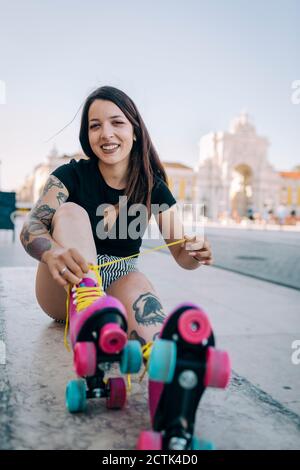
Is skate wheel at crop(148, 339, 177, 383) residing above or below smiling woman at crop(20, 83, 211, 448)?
below

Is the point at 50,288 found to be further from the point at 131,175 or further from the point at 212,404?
the point at 212,404

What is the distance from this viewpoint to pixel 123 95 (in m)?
1.72

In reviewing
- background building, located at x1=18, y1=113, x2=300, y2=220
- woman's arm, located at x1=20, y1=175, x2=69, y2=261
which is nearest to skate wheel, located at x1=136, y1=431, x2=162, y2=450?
woman's arm, located at x1=20, y1=175, x2=69, y2=261

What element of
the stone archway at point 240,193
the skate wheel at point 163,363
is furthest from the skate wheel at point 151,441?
the stone archway at point 240,193

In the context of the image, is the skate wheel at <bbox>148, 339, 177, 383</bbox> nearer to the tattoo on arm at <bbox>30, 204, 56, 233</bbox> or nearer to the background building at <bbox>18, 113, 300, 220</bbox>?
the tattoo on arm at <bbox>30, 204, 56, 233</bbox>

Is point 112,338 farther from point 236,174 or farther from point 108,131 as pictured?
point 236,174

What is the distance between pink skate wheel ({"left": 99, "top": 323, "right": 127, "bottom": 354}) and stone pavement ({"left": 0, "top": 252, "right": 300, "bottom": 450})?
216mm

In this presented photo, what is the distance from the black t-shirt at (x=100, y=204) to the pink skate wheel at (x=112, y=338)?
0.84m

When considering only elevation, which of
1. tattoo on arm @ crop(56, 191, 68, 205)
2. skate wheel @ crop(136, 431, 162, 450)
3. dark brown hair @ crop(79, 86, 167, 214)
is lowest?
skate wheel @ crop(136, 431, 162, 450)

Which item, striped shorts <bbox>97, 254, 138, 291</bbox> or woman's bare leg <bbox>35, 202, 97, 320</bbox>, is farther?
striped shorts <bbox>97, 254, 138, 291</bbox>

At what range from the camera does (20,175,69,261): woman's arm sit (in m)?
1.44

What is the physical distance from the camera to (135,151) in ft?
6.12

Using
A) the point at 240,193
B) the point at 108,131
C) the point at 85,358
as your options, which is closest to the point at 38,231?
the point at 108,131

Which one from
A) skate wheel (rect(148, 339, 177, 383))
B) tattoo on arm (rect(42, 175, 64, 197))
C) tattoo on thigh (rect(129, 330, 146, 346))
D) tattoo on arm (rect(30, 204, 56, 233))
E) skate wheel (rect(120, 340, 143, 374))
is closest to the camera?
skate wheel (rect(148, 339, 177, 383))
